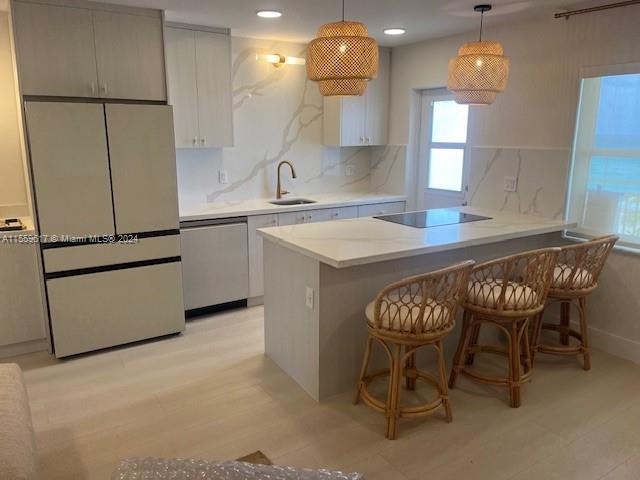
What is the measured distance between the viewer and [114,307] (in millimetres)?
3355

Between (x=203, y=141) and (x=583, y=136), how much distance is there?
296cm

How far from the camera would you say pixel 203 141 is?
159 inches

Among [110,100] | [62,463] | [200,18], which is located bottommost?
[62,463]

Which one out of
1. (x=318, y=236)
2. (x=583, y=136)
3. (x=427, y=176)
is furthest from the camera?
(x=427, y=176)

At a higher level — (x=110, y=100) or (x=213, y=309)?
(x=110, y=100)

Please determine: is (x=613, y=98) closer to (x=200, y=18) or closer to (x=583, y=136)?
(x=583, y=136)

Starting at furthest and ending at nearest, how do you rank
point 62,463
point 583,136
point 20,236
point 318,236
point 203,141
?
point 203,141
point 583,136
point 20,236
point 318,236
point 62,463

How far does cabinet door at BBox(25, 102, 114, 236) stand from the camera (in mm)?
2943

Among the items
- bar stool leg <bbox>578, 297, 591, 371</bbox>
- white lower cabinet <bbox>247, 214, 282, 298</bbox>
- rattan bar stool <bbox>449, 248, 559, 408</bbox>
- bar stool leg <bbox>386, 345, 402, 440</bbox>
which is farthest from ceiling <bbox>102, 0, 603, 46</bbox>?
bar stool leg <bbox>386, 345, 402, 440</bbox>

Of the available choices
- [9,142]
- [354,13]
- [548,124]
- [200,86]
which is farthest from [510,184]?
[9,142]

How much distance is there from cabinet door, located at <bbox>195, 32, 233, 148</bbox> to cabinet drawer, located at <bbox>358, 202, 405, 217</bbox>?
1.46 metres

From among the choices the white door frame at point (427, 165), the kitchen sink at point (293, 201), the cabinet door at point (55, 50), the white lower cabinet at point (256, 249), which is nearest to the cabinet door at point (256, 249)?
the white lower cabinet at point (256, 249)

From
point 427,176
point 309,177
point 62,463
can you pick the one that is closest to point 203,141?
point 309,177

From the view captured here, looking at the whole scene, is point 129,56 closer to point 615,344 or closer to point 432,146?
point 432,146
